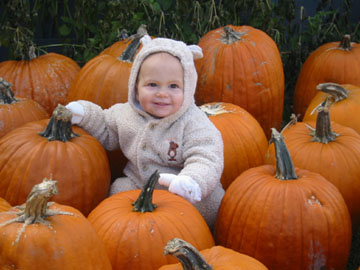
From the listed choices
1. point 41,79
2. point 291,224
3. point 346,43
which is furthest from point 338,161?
point 41,79

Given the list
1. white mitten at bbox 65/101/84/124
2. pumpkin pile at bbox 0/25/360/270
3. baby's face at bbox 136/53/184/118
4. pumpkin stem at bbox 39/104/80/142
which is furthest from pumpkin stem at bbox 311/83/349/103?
pumpkin stem at bbox 39/104/80/142

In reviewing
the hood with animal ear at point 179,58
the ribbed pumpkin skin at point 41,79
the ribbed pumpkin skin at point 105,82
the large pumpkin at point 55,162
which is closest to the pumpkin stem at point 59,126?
the large pumpkin at point 55,162

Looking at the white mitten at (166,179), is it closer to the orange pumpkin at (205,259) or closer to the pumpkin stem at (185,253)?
the orange pumpkin at (205,259)

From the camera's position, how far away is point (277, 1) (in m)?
4.76

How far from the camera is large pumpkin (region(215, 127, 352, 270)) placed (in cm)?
230

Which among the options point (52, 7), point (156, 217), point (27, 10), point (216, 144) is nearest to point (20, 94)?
point (27, 10)

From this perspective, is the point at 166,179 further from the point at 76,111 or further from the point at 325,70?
the point at 325,70

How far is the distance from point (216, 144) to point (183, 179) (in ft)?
1.04

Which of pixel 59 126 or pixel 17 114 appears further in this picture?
pixel 17 114

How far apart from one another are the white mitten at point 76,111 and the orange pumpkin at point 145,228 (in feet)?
2.15

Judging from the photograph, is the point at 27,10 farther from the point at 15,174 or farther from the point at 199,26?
the point at 15,174

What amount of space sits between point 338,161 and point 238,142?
0.54 metres

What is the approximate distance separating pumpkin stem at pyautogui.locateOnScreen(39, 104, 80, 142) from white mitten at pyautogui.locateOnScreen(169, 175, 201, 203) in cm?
57

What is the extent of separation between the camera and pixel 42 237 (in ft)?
5.32
